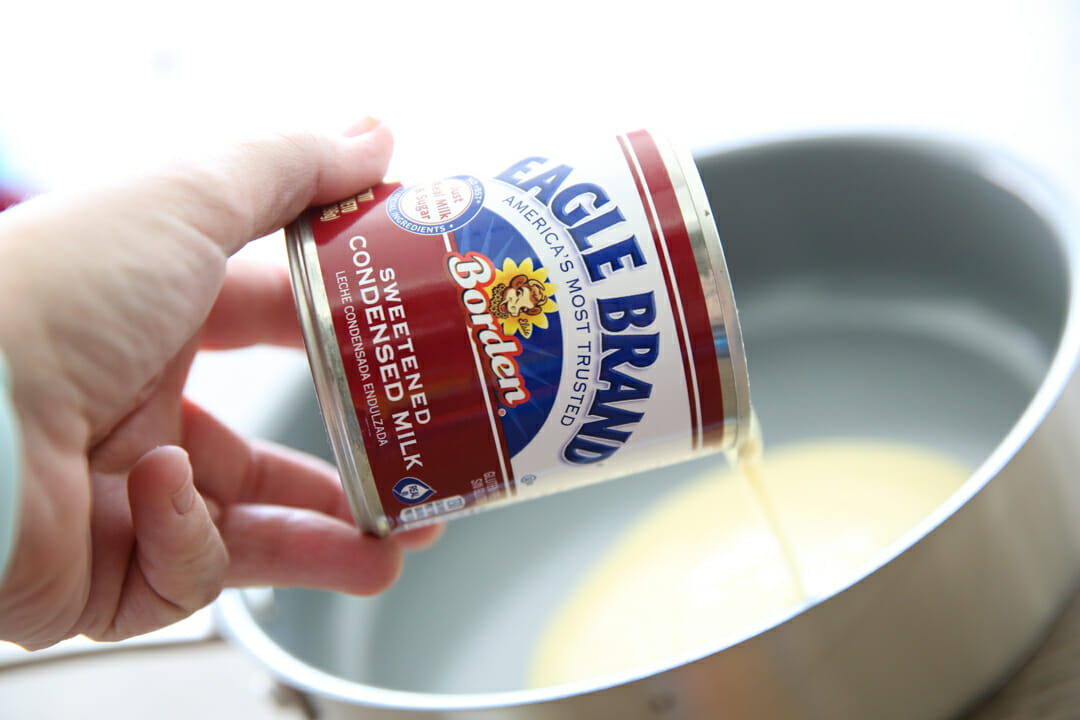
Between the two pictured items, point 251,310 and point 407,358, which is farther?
point 251,310

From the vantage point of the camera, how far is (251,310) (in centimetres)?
82

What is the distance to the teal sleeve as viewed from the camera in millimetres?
381

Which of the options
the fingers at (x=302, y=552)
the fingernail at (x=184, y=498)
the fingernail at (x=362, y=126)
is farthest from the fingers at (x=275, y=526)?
the fingernail at (x=362, y=126)

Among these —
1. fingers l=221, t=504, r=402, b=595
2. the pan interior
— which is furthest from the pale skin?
the pan interior

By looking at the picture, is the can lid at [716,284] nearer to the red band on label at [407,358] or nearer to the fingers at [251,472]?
the red band on label at [407,358]

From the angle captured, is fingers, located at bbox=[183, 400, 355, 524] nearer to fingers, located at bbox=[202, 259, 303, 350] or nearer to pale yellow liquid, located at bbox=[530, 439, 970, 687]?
fingers, located at bbox=[202, 259, 303, 350]

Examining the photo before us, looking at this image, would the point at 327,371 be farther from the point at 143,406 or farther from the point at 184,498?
the point at 143,406

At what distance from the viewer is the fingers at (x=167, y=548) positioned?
1.87 feet

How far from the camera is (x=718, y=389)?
58cm

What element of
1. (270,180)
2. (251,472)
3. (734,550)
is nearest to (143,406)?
(251,472)

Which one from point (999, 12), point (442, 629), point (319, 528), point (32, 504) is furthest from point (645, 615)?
point (999, 12)

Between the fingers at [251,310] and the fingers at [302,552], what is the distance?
0.15m

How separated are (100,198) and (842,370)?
0.78 meters

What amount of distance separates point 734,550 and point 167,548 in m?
0.51
